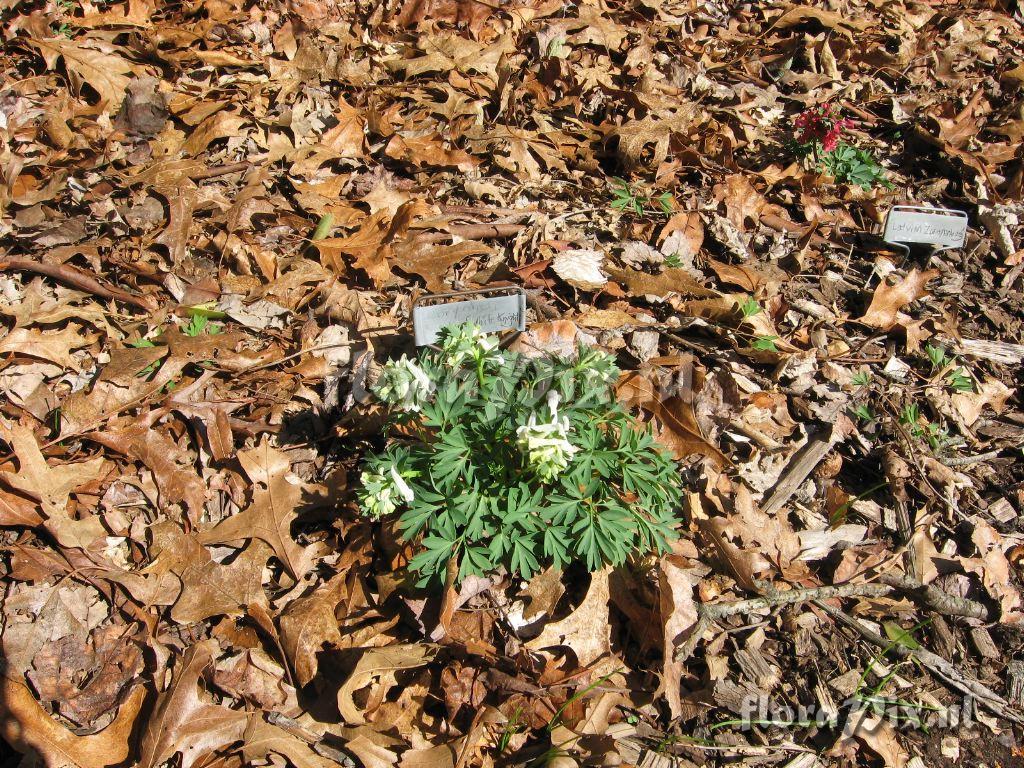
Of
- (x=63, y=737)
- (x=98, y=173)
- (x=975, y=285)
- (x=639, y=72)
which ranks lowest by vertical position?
(x=63, y=737)

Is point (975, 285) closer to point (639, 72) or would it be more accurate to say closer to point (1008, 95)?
point (1008, 95)

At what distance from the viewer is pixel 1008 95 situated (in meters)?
5.12

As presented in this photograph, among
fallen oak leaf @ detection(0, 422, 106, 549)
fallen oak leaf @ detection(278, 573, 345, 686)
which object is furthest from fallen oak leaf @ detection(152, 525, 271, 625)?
fallen oak leaf @ detection(0, 422, 106, 549)

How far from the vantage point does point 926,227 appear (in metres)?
3.79

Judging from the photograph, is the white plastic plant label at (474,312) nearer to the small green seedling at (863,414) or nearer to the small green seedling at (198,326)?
the small green seedling at (198,326)

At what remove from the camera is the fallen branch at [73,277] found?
3150 millimetres

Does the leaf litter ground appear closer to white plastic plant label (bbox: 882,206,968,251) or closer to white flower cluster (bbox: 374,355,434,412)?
white plastic plant label (bbox: 882,206,968,251)

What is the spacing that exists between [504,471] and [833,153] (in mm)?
3263

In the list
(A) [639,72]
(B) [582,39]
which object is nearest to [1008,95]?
(A) [639,72]

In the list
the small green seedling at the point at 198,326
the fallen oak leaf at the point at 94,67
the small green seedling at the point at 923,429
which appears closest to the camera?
the small green seedling at the point at 198,326

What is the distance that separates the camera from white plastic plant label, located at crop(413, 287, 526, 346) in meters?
2.66

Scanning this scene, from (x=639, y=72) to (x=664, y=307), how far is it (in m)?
2.15

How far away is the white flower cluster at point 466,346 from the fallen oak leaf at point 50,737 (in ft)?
5.00

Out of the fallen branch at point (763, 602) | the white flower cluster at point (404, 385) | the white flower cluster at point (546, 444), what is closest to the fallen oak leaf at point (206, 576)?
the white flower cluster at point (404, 385)
